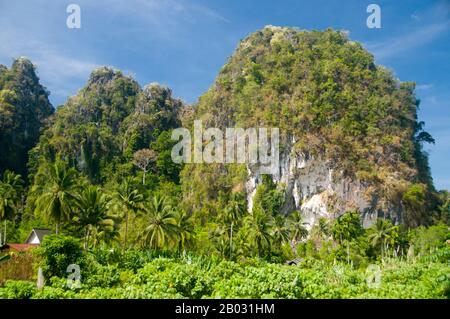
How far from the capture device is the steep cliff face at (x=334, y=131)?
1896 inches

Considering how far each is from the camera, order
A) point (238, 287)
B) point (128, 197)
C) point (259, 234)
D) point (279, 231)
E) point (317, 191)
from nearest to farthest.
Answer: point (238, 287) → point (128, 197) → point (259, 234) → point (279, 231) → point (317, 191)

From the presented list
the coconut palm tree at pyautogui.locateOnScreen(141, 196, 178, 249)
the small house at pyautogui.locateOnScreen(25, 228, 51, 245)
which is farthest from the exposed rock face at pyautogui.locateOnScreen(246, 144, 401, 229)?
the small house at pyautogui.locateOnScreen(25, 228, 51, 245)

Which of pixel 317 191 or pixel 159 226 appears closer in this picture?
pixel 159 226

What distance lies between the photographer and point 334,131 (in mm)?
50406

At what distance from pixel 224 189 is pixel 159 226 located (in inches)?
1087

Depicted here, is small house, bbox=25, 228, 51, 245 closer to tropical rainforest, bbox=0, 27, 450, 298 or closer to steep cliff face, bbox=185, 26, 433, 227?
tropical rainforest, bbox=0, 27, 450, 298

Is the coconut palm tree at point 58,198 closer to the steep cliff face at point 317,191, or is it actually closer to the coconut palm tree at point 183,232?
the coconut palm tree at point 183,232

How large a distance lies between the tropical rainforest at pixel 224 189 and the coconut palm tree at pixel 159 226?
135mm

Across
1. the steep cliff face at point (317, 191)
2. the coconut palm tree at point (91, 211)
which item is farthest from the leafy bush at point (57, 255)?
the steep cliff face at point (317, 191)

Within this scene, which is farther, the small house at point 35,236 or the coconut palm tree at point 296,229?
the coconut palm tree at point 296,229

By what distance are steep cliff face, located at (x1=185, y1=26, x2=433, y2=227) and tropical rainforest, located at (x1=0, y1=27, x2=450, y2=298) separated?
0.67 feet

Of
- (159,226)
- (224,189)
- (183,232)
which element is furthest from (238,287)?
(224,189)

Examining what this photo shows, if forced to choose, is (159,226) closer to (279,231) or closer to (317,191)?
(279,231)

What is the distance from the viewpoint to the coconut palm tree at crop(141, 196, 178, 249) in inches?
1246
